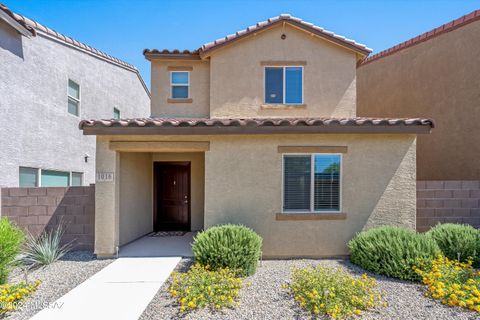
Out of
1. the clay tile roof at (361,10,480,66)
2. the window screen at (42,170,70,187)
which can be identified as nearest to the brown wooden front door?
the window screen at (42,170,70,187)

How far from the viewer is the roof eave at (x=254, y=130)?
A: 21.6 feet

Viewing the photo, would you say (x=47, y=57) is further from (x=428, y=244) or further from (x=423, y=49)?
(x=423, y=49)

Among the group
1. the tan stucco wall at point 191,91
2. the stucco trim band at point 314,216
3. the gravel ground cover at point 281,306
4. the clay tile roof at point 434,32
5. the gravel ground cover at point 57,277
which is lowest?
the gravel ground cover at point 57,277

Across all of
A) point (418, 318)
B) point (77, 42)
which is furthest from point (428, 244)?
point (77, 42)

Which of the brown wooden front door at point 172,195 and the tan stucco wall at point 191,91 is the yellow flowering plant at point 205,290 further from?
the tan stucco wall at point 191,91

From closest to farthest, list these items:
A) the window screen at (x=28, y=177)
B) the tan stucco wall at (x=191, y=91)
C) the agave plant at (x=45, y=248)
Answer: the agave plant at (x=45, y=248) → the window screen at (x=28, y=177) → the tan stucco wall at (x=191, y=91)

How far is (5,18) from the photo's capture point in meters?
8.15

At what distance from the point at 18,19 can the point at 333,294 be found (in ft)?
40.0

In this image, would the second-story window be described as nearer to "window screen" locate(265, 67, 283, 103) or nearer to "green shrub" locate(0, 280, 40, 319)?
"window screen" locate(265, 67, 283, 103)

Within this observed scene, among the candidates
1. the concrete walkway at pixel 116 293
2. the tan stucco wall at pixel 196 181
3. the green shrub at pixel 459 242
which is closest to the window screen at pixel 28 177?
the tan stucco wall at pixel 196 181

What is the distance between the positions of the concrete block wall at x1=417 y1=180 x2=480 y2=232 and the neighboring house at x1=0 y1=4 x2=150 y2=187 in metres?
13.0

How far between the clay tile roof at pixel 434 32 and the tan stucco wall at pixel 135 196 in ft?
41.5

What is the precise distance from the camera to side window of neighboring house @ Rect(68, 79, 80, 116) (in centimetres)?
1119

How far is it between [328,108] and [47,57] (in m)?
11.0
